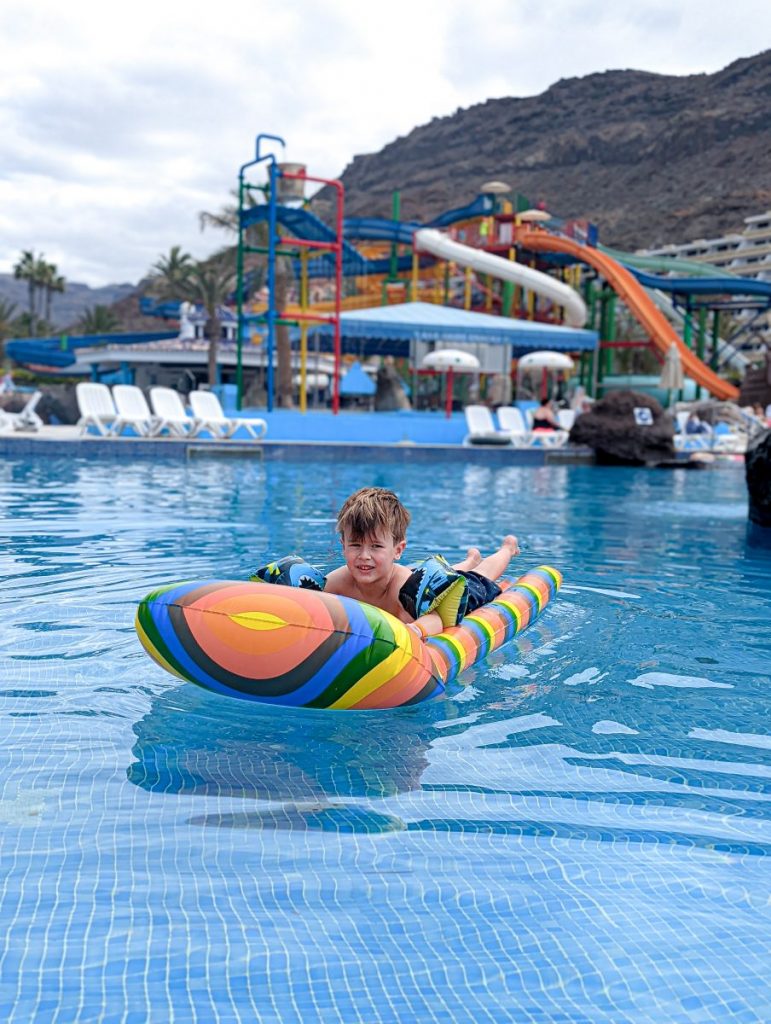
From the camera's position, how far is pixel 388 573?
3.55 meters

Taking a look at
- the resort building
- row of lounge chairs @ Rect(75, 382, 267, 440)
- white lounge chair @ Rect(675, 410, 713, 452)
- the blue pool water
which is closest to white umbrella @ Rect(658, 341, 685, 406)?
white lounge chair @ Rect(675, 410, 713, 452)

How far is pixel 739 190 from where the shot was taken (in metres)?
81.1

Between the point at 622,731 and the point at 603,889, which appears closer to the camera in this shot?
the point at 603,889

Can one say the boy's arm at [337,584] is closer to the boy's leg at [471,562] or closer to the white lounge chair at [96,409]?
the boy's leg at [471,562]

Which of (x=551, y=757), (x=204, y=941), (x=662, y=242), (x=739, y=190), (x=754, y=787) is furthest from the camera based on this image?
(x=739, y=190)

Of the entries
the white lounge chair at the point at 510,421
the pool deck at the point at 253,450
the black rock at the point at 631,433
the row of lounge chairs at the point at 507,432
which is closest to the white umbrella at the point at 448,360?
the row of lounge chairs at the point at 507,432

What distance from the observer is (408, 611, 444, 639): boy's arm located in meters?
3.55

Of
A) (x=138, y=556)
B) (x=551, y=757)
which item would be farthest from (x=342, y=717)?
(x=138, y=556)

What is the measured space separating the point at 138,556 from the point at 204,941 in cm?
455

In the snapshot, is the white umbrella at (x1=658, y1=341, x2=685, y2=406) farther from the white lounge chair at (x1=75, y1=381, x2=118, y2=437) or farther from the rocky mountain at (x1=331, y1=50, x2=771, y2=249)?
the rocky mountain at (x1=331, y1=50, x2=771, y2=249)

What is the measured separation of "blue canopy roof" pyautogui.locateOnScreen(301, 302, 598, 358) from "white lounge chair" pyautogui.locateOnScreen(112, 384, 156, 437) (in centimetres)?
587

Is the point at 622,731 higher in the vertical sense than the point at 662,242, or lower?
lower

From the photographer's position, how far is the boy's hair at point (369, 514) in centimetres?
328

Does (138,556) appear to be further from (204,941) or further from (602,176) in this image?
(602,176)
